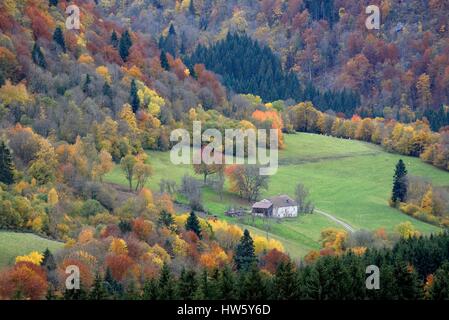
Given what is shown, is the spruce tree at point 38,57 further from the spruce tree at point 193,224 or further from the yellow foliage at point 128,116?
the spruce tree at point 193,224

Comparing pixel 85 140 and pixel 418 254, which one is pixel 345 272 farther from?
pixel 85 140

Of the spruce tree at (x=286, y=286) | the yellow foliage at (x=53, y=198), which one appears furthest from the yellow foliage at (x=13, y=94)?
the spruce tree at (x=286, y=286)

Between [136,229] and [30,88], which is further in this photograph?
[30,88]

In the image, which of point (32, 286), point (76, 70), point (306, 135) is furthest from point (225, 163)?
point (32, 286)

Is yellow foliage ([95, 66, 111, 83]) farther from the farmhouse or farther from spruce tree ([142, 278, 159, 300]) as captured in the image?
spruce tree ([142, 278, 159, 300])

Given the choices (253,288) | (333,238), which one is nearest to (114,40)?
(333,238)
